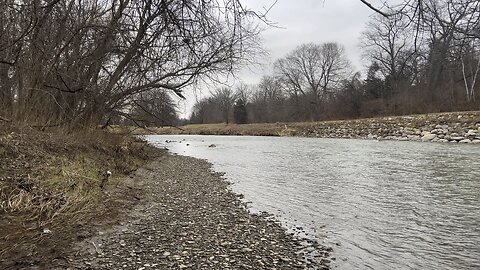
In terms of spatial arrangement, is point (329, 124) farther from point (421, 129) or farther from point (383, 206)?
point (383, 206)

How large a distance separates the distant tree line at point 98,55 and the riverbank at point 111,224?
162 cm

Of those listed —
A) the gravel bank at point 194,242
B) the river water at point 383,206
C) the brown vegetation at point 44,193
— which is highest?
the brown vegetation at point 44,193

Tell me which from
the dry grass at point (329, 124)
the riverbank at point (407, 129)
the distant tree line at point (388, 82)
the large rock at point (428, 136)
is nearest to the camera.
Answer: the distant tree line at point (388, 82)

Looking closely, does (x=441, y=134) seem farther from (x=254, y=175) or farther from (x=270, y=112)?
(x=270, y=112)

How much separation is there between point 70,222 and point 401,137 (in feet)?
95.6

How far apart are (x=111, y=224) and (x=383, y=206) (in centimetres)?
588

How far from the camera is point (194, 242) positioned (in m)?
5.09

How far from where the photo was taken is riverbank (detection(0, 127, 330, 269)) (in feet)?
14.1

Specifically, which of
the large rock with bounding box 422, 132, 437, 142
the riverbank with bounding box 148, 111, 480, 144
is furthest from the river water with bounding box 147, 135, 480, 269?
the large rock with bounding box 422, 132, 437, 142

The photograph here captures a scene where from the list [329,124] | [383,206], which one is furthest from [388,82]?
[329,124]

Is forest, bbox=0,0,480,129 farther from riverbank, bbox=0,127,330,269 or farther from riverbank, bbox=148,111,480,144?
riverbank, bbox=148,111,480,144

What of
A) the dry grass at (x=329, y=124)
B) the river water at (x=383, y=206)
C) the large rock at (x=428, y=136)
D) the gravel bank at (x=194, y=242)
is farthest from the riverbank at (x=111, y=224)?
the large rock at (x=428, y=136)

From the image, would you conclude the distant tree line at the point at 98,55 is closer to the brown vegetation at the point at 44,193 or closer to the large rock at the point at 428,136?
the brown vegetation at the point at 44,193

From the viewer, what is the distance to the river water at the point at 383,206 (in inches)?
202
